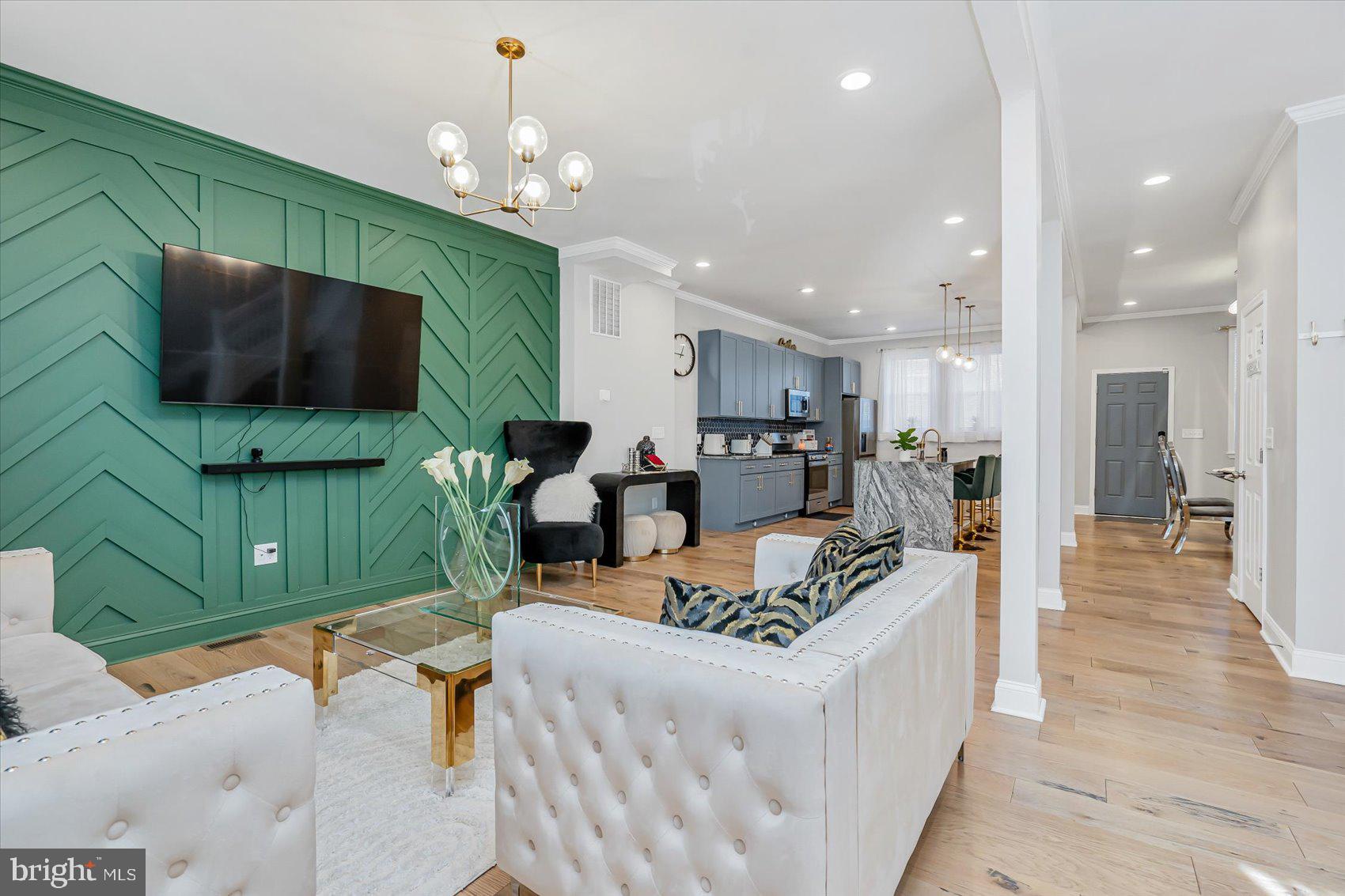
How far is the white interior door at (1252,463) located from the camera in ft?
11.7

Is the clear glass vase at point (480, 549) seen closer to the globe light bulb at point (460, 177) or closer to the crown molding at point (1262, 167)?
the globe light bulb at point (460, 177)

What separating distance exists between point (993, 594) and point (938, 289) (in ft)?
12.4

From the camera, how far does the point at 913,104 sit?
9.77 feet

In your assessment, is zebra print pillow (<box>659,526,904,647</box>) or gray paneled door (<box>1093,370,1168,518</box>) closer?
zebra print pillow (<box>659,526,904,647</box>)

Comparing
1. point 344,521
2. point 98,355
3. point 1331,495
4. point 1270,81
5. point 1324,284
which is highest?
point 1270,81

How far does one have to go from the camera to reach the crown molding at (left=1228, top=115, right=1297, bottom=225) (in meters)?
3.09

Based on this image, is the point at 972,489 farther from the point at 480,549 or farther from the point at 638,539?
the point at 480,549

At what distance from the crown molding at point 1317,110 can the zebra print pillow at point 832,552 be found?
318 cm

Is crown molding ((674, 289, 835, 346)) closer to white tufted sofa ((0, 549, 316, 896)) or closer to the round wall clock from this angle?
the round wall clock

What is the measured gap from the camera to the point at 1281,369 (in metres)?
3.19

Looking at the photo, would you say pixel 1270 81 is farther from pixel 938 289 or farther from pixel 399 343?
pixel 399 343

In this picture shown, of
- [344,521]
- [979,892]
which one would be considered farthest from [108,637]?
[979,892]

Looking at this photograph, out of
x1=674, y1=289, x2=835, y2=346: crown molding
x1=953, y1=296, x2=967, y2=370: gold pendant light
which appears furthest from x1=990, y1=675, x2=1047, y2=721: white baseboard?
x1=953, y1=296, x2=967, y2=370: gold pendant light

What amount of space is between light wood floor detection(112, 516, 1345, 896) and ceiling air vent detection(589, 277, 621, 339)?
8.53 feet
